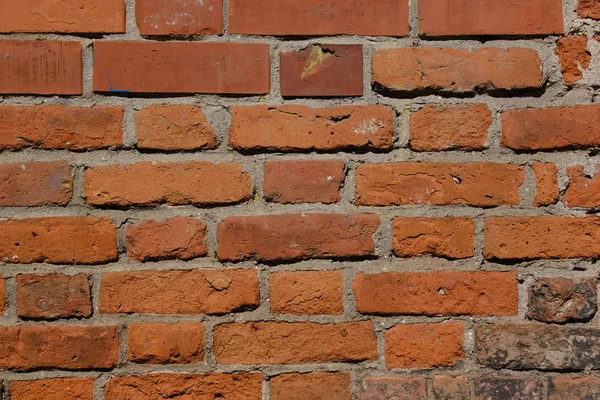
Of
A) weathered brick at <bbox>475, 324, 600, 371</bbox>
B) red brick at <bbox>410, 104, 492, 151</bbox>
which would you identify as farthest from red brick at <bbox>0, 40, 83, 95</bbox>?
weathered brick at <bbox>475, 324, 600, 371</bbox>

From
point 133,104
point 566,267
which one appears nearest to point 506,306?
point 566,267

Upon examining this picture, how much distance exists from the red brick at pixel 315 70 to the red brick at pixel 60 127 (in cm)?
30

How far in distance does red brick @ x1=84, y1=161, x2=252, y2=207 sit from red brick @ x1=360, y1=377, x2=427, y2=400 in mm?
438

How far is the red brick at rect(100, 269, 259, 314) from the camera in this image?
3.43 ft

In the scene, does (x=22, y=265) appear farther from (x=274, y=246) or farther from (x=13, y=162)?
(x=274, y=246)

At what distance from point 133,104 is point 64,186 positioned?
189mm

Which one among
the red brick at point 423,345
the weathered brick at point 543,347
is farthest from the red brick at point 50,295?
the weathered brick at point 543,347

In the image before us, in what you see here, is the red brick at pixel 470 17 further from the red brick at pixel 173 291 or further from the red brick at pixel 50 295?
the red brick at pixel 50 295

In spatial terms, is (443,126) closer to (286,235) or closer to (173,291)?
(286,235)

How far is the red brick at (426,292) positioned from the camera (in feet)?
3.46

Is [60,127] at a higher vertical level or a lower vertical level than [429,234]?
higher

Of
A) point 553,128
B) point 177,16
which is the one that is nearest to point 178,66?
point 177,16

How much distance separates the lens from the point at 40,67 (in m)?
1.04

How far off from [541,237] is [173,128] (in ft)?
2.24
